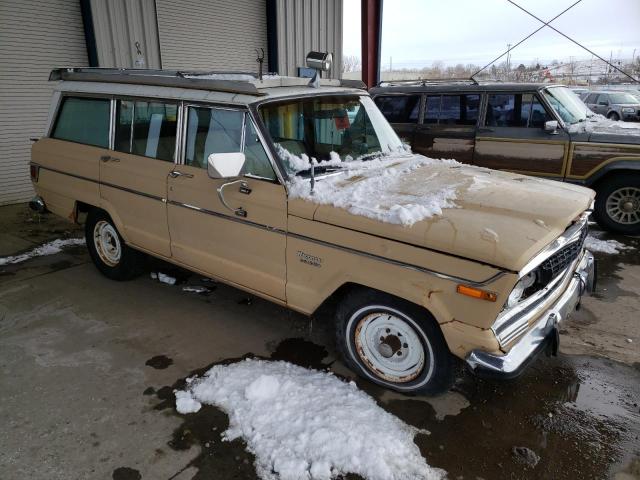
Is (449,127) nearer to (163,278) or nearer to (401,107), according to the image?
(401,107)

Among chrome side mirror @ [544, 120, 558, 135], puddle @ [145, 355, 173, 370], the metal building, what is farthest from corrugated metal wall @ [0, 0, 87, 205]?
chrome side mirror @ [544, 120, 558, 135]

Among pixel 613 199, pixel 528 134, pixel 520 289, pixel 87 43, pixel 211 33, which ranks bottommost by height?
pixel 613 199

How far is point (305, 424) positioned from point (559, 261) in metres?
1.92

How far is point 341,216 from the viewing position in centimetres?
305

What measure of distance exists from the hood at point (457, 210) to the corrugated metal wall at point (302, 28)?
8.06m

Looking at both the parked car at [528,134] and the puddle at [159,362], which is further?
the parked car at [528,134]

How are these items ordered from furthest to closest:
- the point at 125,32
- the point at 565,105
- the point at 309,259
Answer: the point at 125,32, the point at 565,105, the point at 309,259

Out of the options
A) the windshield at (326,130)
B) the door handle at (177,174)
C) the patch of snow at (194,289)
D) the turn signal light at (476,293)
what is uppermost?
the windshield at (326,130)

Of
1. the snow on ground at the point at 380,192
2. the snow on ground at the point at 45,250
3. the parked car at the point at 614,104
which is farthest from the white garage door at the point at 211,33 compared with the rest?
the parked car at the point at 614,104

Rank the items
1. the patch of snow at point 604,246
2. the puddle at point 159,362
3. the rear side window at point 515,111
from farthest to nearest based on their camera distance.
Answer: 1. the rear side window at point 515,111
2. the patch of snow at point 604,246
3. the puddle at point 159,362

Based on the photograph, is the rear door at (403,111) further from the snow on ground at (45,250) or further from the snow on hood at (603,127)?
the snow on ground at (45,250)

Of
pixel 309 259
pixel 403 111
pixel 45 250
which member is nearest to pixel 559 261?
pixel 309 259

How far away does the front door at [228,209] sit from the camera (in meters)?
3.44

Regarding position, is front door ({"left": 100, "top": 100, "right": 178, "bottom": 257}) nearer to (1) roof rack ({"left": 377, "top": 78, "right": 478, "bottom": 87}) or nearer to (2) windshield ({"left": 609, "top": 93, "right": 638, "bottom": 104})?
(1) roof rack ({"left": 377, "top": 78, "right": 478, "bottom": 87})
